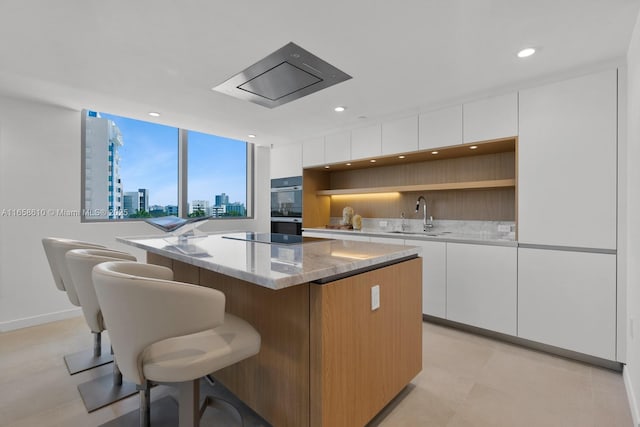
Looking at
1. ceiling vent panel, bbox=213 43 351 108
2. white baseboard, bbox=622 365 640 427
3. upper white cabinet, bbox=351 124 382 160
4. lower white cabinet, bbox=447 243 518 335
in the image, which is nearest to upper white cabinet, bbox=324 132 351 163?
upper white cabinet, bbox=351 124 382 160

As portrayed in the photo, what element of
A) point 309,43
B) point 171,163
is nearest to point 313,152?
point 171,163

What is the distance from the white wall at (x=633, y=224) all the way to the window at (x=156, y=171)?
492cm

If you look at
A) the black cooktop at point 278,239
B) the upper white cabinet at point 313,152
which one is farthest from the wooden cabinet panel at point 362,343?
the upper white cabinet at point 313,152

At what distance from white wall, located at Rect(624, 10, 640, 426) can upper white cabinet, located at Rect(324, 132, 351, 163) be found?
8.82ft

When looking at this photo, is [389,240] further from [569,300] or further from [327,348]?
[327,348]

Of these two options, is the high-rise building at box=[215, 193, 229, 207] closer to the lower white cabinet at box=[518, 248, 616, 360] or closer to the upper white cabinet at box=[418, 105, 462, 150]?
the upper white cabinet at box=[418, 105, 462, 150]

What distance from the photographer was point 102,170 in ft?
12.8

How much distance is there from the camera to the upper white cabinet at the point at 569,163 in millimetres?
2307

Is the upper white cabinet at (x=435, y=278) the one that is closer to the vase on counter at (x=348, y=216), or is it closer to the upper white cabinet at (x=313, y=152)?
the vase on counter at (x=348, y=216)

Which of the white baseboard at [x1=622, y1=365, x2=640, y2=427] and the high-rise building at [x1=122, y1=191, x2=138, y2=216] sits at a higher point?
the high-rise building at [x1=122, y1=191, x2=138, y2=216]

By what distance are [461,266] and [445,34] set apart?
2.06 meters

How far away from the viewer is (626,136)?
2.21m

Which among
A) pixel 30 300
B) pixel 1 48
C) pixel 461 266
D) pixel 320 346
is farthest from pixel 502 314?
pixel 30 300

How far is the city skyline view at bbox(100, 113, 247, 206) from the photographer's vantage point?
165 inches
